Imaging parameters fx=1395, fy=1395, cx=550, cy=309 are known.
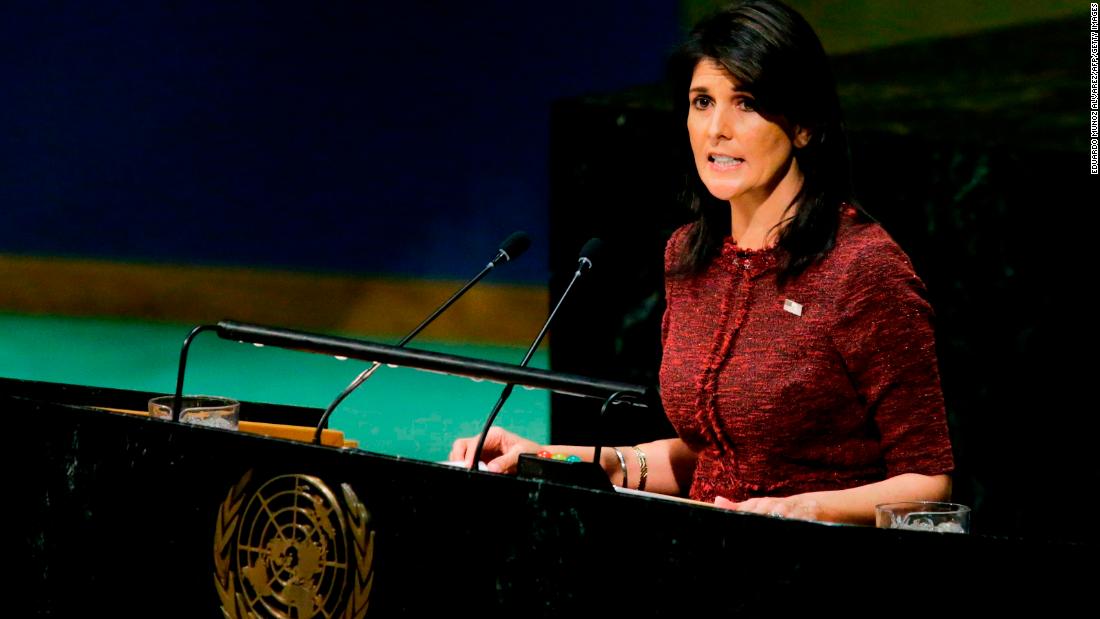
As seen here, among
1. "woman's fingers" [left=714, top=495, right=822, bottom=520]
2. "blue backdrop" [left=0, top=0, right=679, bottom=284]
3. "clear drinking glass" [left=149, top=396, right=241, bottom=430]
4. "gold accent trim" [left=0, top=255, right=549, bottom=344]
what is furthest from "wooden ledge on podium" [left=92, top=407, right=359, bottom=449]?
"gold accent trim" [left=0, top=255, right=549, bottom=344]

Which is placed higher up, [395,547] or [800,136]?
[800,136]

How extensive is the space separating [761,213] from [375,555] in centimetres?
84

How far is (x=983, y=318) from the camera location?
3.09 meters

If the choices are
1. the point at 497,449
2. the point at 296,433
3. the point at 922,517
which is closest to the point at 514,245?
the point at 497,449

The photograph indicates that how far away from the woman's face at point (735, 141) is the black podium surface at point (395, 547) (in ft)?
2.35

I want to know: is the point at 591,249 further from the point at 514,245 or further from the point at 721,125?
the point at 721,125

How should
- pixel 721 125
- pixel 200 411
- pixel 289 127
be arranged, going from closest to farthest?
pixel 200 411, pixel 721 125, pixel 289 127

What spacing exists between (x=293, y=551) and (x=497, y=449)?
1.74 feet

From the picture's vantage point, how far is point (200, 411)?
185cm

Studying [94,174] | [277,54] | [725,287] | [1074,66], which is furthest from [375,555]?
[94,174]

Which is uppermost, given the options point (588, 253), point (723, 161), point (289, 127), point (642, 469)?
point (289, 127)

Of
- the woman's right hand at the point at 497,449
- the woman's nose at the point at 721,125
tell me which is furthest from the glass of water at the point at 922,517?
the woman's nose at the point at 721,125

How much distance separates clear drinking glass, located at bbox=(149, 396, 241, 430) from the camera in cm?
Answer: 185

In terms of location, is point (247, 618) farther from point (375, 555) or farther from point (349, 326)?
point (349, 326)
